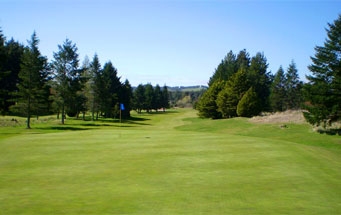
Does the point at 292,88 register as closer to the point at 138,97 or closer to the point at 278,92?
the point at 278,92

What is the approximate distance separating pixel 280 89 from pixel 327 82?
51.1 metres

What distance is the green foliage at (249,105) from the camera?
1973 inches

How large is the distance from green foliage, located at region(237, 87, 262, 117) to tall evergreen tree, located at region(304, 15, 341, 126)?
59.9 ft

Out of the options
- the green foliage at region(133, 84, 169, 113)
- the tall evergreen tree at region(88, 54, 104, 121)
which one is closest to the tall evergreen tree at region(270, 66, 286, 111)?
the tall evergreen tree at region(88, 54, 104, 121)

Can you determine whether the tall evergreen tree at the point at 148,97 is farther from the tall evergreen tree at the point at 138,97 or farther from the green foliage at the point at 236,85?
the green foliage at the point at 236,85

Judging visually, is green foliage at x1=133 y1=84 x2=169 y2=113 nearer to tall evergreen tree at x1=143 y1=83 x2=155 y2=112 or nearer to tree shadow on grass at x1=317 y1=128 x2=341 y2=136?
tall evergreen tree at x1=143 y1=83 x2=155 y2=112

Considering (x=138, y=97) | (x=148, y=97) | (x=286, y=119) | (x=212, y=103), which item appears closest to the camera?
(x=286, y=119)

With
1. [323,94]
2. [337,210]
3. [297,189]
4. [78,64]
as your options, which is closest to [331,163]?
[297,189]

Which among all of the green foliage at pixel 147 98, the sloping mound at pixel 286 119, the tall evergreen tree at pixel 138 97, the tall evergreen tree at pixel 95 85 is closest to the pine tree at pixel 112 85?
the tall evergreen tree at pixel 95 85

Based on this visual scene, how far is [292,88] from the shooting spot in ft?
273

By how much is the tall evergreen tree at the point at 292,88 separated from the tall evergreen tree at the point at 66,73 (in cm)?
5646

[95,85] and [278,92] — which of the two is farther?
[278,92]

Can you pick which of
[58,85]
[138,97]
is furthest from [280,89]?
[58,85]

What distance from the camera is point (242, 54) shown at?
3474 inches
